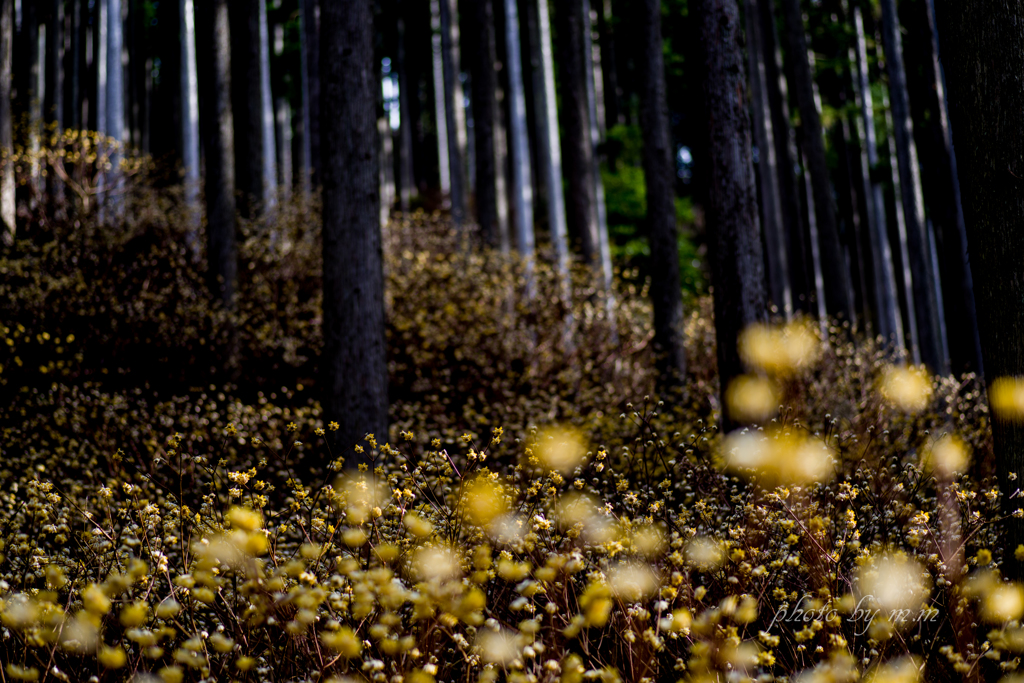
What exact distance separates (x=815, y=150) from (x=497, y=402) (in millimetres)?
9405

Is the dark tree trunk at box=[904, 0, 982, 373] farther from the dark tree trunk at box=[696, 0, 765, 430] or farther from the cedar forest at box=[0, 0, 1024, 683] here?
the dark tree trunk at box=[696, 0, 765, 430]

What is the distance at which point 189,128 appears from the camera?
11.6 metres

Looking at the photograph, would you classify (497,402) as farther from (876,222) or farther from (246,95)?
(876,222)

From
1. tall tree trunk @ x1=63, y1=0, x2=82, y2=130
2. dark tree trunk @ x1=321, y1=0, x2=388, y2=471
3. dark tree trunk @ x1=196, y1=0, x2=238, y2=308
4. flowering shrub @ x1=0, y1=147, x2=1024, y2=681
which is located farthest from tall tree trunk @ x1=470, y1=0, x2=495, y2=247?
tall tree trunk @ x1=63, y1=0, x2=82, y2=130

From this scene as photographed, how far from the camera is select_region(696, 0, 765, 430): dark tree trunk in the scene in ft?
16.5

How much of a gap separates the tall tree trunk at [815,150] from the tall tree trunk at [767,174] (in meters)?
0.72

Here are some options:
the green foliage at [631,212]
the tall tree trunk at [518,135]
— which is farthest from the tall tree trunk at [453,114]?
the green foliage at [631,212]

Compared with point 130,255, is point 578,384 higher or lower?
lower

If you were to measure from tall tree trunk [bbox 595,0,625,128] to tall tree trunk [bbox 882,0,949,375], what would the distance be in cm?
1057

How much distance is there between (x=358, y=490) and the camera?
2.97m

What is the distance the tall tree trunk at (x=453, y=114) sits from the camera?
13.0 m

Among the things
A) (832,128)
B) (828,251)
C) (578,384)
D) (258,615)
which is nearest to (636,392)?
(578,384)

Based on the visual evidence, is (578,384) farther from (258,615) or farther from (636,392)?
(258,615)

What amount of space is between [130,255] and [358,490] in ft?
21.7
